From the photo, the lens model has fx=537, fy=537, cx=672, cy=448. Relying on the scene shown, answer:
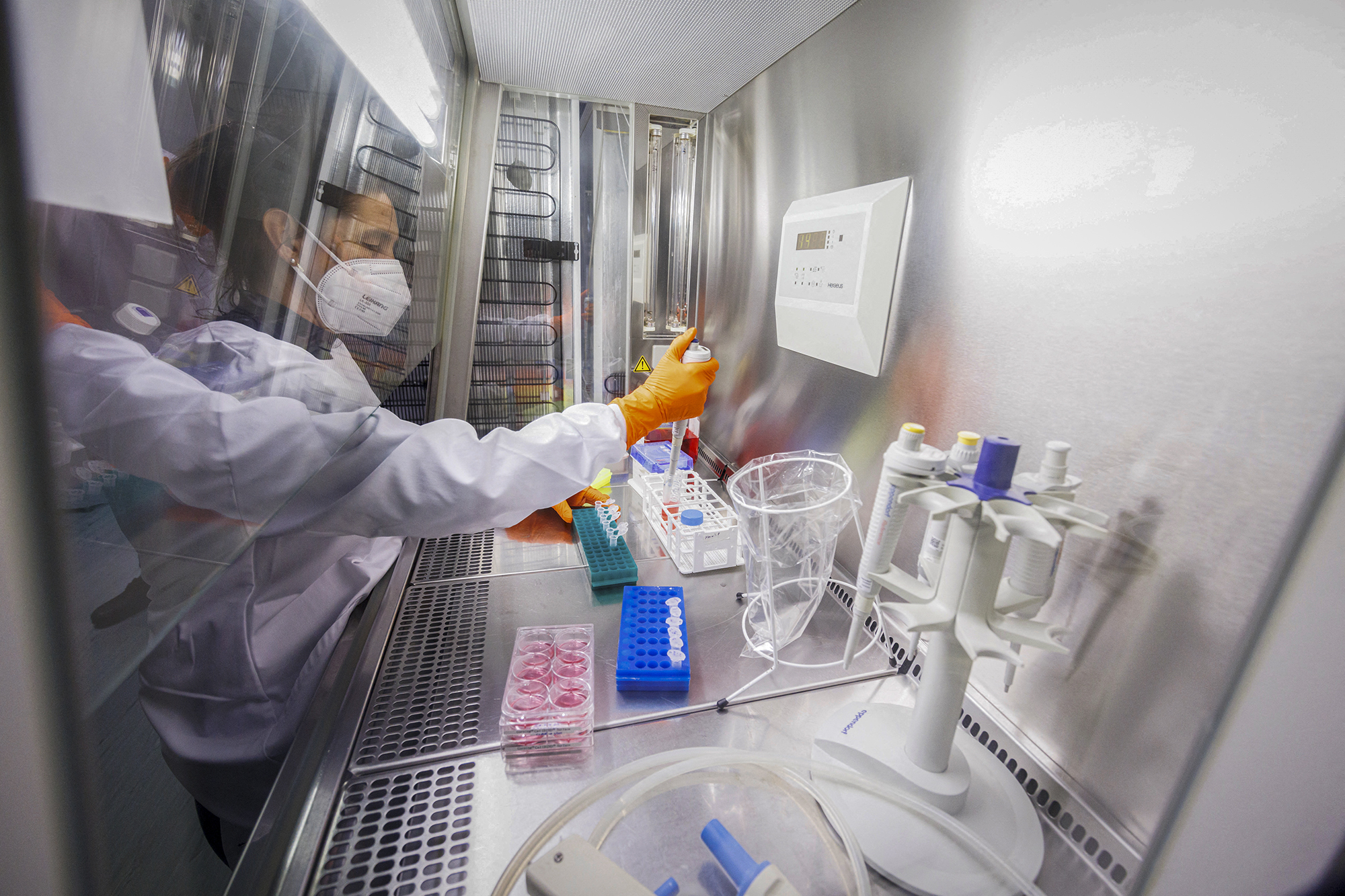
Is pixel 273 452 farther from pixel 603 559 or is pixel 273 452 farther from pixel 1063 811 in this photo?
pixel 1063 811

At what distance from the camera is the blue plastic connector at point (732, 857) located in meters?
0.53

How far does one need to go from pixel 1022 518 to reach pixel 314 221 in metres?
0.88

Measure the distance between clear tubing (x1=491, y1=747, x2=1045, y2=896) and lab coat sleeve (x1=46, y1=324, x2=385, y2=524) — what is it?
43 centimetres

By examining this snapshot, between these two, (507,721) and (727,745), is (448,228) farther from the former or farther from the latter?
(727,745)

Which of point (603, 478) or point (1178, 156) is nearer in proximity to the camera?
point (1178, 156)

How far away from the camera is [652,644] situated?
89 cm

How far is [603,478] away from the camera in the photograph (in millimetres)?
1604

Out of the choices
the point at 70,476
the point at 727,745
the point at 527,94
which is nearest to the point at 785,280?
the point at 727,745

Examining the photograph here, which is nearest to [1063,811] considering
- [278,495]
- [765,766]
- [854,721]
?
[854,721]

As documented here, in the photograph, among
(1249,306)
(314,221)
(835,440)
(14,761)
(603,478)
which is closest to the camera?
(14,761)

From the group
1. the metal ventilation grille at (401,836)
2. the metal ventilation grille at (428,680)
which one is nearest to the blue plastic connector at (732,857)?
the metal ventilation grille at (401,836)

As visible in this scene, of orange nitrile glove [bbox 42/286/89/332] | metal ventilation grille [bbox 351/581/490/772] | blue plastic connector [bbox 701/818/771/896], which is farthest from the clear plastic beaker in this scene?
orange nitrile glove [bbox 42/286/89/332]

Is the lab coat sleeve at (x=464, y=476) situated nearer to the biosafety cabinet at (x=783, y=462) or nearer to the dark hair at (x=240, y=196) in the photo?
the biosafety cabinet at (x=783, y=462)

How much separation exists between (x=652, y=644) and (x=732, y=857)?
1.20ft
